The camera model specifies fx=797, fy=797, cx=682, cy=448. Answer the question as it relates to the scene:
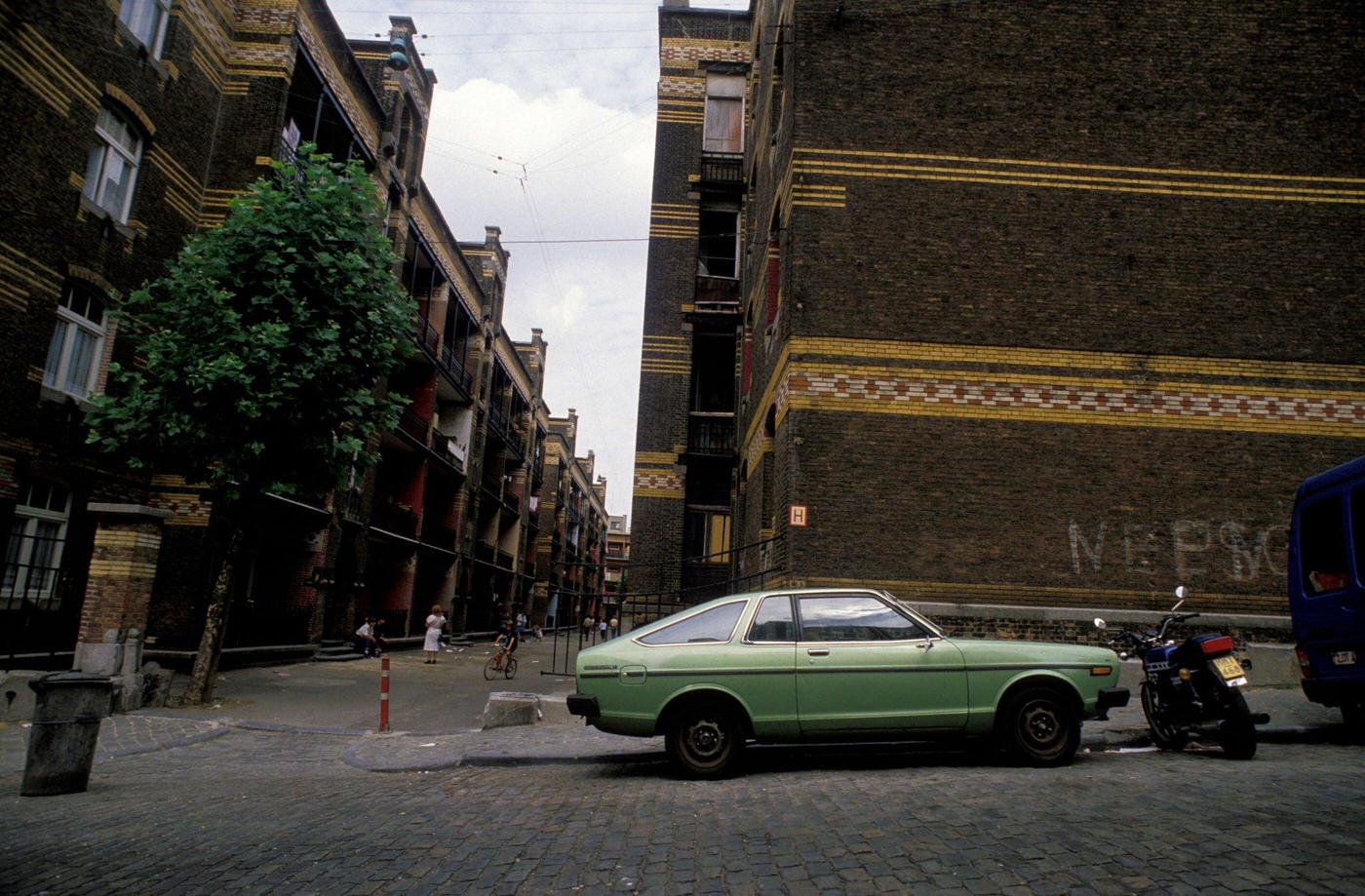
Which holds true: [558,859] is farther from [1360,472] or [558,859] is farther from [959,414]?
[959,414]

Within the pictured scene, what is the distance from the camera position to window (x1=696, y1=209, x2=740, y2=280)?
2412 cm

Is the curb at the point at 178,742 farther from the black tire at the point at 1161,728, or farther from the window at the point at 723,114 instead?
the window at the point at 723,114

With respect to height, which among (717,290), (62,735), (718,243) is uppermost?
(718,243)

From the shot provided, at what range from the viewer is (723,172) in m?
23.5

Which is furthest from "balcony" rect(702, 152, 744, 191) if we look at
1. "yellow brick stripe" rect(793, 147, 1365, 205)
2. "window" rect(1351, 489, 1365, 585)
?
"window" rect(1351, 489, 1365, 585)

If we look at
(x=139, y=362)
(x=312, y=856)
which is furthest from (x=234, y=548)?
(x=312, y=856)

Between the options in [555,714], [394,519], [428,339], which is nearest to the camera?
[555,714]

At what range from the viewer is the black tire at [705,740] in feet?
20.8

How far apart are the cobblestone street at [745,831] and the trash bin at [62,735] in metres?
0.21

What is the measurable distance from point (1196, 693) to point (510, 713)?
7.34m

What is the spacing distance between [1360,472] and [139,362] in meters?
18.9

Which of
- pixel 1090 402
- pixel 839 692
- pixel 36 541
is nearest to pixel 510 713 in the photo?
pixel 839 692

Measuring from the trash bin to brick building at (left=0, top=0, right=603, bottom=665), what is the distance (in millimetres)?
5250

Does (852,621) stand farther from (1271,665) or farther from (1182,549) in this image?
(1271,665)
